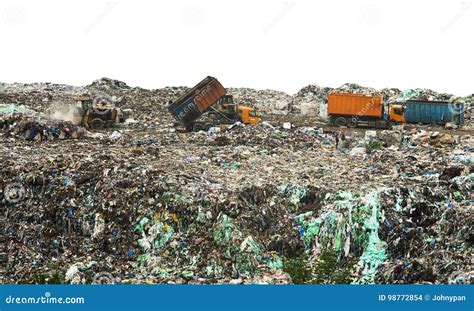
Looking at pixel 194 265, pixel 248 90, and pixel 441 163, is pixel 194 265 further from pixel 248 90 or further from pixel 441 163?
pixel 248 90

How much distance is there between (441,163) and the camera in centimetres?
1702

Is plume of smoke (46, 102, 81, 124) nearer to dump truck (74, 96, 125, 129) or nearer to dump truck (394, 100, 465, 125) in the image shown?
dump truck (74, 96, 125, 129)

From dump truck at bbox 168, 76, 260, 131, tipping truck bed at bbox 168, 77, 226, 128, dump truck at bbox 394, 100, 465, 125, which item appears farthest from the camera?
dump truck at bbox 394, 100, 465, 125

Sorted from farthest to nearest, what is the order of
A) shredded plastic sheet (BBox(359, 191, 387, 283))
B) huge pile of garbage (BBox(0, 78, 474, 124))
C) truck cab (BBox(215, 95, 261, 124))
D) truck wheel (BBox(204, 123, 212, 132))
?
huge pile of garbage (BBox(0, 78, 474, 124))
truck cab (BBox(215, 95, 261, 124))
truck wheel (BBox(204, 123, 212, 132))
shredded plastic sheet (BBox(359, 191, 387, 283))

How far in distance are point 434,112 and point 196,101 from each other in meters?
10.5

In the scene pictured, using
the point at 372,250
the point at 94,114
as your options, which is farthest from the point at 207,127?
the point at 372,250

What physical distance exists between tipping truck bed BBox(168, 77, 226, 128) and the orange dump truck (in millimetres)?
5226

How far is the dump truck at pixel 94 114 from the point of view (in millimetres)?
26609

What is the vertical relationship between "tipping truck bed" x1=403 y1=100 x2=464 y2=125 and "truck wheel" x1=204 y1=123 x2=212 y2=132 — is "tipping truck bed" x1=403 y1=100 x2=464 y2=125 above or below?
above

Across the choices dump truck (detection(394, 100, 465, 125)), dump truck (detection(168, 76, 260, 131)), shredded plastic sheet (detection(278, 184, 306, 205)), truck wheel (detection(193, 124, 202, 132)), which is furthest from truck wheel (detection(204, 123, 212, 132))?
shredded plastic sheet (detection(278, 184, 306, 205))

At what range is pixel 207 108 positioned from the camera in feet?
87.2

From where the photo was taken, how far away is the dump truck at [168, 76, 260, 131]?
25.9 meters

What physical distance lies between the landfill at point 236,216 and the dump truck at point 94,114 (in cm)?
725

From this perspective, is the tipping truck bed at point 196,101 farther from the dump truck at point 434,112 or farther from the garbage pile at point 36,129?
the dump truck at point 434,112
